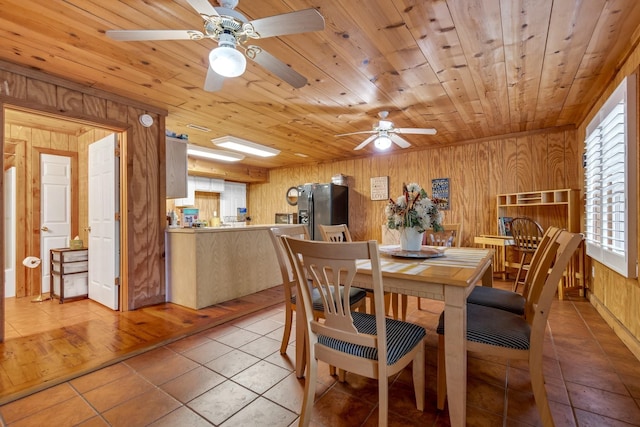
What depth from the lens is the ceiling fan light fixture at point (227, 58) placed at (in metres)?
1.52

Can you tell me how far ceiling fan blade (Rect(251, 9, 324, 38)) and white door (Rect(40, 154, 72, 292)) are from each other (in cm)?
408

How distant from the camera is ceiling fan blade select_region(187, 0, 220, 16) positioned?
130cm

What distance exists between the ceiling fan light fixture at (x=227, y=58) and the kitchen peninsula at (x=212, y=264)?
6.48 ft

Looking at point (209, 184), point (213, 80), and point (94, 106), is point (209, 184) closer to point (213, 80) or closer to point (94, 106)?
point (94, 106)

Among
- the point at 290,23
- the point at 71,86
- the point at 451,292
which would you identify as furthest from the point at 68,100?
the point at 451,292

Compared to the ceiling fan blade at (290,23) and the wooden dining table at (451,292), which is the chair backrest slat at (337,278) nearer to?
the wooden dining table at (451,292)

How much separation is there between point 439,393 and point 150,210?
10.5 feet

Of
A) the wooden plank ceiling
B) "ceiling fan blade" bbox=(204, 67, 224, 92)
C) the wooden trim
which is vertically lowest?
"ceiling fan blade" bbox=(204, 67, 224, 92)

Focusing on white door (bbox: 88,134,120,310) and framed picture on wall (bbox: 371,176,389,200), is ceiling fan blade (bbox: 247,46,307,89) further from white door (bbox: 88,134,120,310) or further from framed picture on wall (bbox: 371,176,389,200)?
framed picture on wall (bbox: 371,176,389,200)

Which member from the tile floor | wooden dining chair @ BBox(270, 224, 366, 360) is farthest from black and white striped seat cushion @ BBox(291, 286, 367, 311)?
the tile floor

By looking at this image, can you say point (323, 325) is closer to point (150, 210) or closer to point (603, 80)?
point (150, 210)

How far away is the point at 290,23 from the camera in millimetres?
1404

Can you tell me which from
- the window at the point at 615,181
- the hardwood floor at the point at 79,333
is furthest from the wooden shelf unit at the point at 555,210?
the hardwood floor at the point at 79,333

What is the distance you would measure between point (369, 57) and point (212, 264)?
2573 mm
